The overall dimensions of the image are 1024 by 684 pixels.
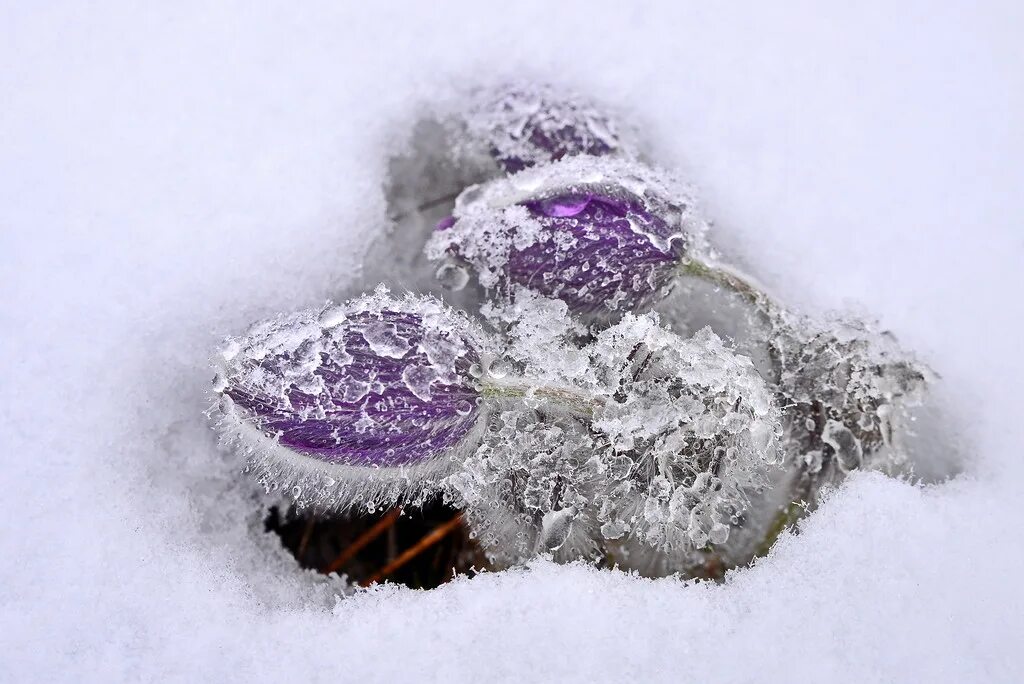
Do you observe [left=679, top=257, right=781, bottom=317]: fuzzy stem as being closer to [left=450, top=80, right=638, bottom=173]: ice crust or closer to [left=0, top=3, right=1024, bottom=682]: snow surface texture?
[left=0, top=3, right=1024, bottom=682]: snow surface texture

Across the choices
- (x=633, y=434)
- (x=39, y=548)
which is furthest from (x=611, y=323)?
(x=39, y=548)

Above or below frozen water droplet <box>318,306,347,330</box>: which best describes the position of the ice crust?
above

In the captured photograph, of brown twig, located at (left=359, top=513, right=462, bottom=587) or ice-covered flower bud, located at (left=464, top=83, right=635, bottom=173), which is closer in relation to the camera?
ice-covered flower bud, located at (left=464, top=83, right=635, bottom=173)

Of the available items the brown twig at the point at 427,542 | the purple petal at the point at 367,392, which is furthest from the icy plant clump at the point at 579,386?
the brown twig at the point at 427,542

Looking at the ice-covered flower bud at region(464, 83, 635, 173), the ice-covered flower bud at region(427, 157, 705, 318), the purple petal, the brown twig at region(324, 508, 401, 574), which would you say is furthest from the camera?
the brown twig at region(324, 508, 401, 574)

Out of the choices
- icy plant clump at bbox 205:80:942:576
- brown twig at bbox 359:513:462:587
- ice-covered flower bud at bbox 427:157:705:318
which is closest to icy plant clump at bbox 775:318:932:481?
icy plant clump at bbox 205:80:942:576

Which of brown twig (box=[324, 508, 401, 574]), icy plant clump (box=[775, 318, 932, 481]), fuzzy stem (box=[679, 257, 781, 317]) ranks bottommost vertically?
brown twig (box=[324, 508, 401, 574])

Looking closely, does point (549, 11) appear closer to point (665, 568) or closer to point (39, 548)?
point (665, 568)
